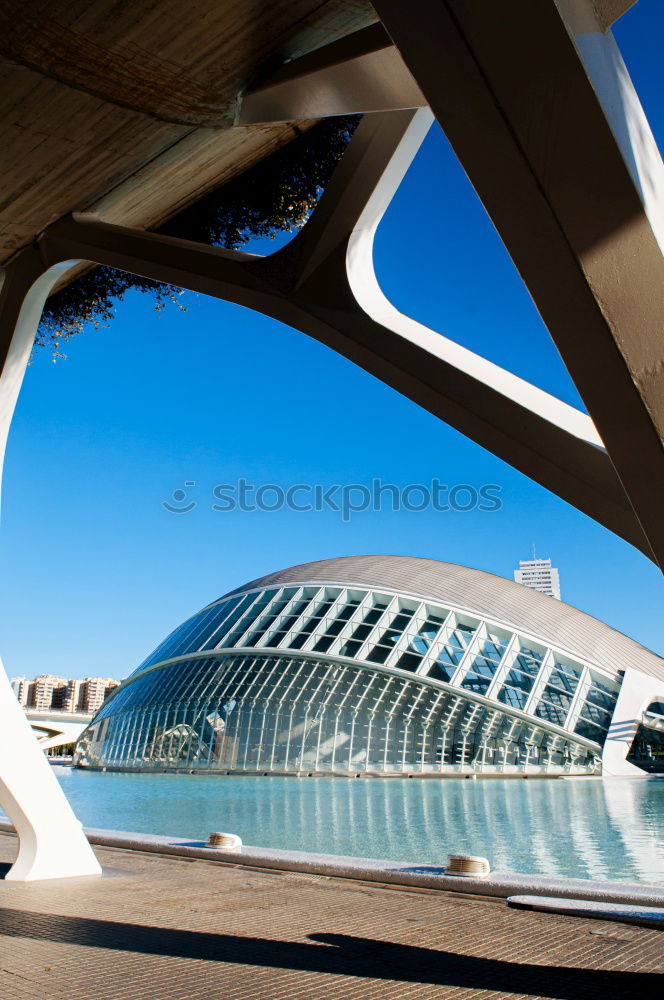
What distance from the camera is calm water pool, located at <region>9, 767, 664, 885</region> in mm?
9125

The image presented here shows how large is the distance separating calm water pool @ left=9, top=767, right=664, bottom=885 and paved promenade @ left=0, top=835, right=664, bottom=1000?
10.3ft

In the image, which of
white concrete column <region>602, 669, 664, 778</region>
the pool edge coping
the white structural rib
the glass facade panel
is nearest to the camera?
the white structural rib

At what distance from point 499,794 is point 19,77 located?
1793 centimetres

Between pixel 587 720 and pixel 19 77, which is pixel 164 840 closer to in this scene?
pixel 19 77

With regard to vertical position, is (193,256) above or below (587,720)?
above

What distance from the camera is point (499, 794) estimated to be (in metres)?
18.3

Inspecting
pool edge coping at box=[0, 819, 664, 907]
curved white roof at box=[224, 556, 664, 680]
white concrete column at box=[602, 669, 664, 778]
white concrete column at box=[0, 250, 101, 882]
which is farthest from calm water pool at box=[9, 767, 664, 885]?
curved white roof at box=[224, 556, 664, 680]

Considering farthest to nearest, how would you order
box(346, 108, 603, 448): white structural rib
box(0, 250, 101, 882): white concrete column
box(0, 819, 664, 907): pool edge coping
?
box(0, 250, 101, 882): white concrete column, box(0, 819, 664, 907): pool edge coping, box(346, 108, 603, 448): white structural rib

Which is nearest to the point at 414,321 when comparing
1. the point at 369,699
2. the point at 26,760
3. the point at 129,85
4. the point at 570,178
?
the point at 129,85

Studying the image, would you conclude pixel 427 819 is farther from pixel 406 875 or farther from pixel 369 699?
pixel 369 699

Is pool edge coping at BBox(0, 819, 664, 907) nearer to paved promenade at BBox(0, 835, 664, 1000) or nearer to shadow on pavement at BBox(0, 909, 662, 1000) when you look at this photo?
paved promenade at BBox(0, 835, 664, 1000)

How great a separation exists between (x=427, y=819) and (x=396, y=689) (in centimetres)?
1601

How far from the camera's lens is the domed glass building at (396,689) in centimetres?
2791

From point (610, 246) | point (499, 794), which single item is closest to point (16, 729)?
point (610, 246)
